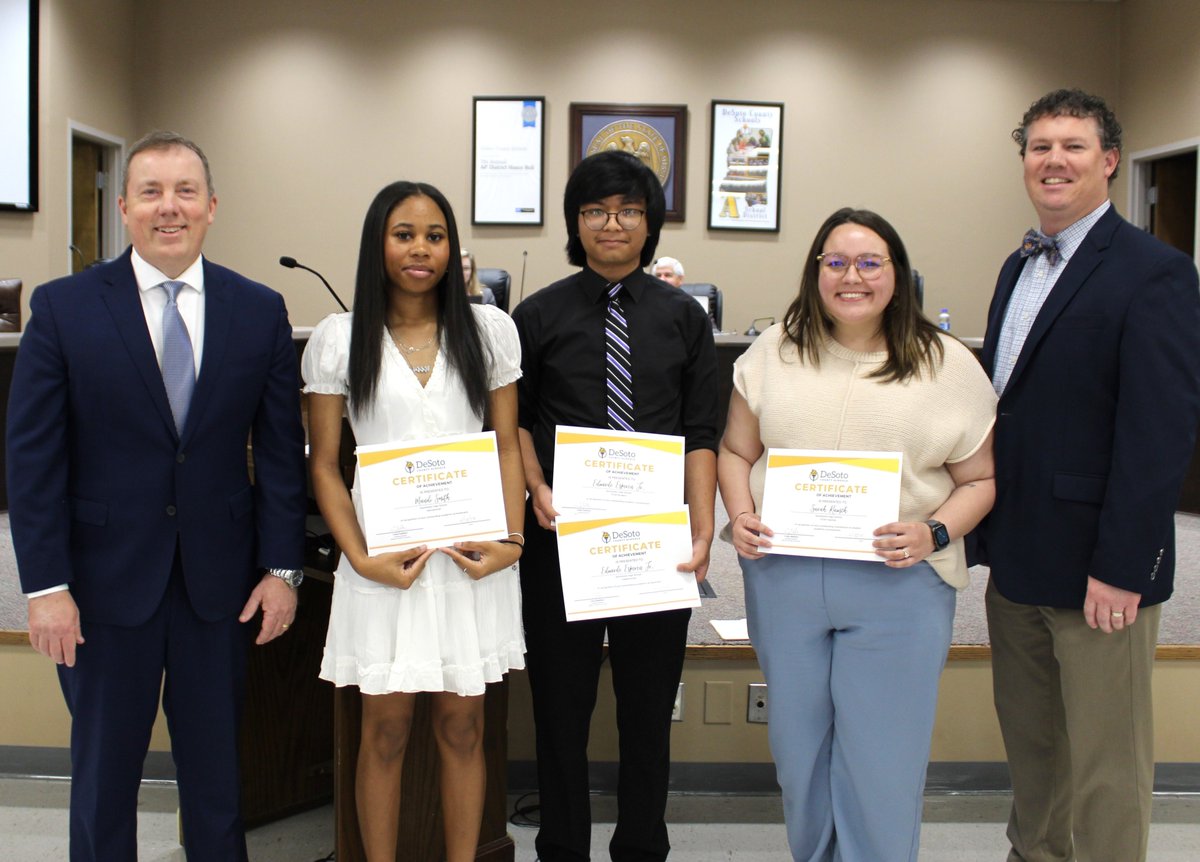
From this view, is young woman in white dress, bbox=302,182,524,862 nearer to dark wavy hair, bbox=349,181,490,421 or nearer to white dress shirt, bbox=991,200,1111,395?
dark wavy hair, bbox=349,181,490,421

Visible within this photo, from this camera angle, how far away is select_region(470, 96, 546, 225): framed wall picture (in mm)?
8000

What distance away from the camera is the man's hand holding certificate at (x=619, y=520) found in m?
1.81

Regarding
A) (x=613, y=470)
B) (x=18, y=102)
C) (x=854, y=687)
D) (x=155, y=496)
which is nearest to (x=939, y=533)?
(x=854, y=687)

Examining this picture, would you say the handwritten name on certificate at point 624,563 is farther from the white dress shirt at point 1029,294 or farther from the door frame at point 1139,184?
the door frame at point 1139,184

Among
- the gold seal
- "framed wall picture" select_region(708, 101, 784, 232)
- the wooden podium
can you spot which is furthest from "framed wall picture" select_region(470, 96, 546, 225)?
the wooden podium

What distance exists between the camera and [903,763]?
1.74 metres

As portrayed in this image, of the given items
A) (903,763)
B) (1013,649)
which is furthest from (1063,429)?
(903,763)

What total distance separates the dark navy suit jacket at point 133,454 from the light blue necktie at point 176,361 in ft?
0.08

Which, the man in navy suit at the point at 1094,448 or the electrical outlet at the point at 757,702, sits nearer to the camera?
the man in navy suit at the point at 1094,448

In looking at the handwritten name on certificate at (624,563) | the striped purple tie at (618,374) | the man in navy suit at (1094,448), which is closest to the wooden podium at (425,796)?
the handwritten name on certificate at (624,563)

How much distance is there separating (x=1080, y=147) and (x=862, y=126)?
6.81 meters

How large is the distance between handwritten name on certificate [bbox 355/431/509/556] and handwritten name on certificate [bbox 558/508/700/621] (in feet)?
0.51

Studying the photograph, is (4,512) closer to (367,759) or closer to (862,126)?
(367,759)

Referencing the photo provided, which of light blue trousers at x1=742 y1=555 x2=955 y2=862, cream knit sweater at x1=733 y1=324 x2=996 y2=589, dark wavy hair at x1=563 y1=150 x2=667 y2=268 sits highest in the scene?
dark wavy hair at x1=563 y1=150 x2=667 y2=268
